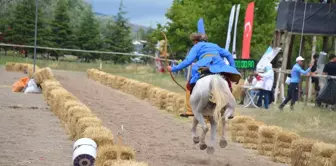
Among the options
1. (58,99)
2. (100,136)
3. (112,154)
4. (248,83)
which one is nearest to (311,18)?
(248,83)

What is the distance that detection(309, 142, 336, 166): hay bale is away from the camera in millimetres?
9992

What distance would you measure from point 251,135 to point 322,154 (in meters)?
4.15

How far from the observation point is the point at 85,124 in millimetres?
11695

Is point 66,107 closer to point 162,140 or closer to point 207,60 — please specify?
point 162,140

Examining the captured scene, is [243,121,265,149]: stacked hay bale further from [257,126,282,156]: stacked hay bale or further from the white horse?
the white horse

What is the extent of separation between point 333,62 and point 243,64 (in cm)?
380

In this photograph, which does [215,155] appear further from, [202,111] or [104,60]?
[104,60]

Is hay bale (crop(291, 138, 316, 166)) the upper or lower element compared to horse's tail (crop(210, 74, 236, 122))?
lower

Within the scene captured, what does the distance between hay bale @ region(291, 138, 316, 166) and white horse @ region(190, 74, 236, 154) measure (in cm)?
125

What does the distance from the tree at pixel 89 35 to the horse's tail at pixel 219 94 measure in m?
62.1

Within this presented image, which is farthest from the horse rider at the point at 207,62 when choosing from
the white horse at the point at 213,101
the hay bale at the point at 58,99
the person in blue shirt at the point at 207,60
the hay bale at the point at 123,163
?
the hay bale at the point at 58,99

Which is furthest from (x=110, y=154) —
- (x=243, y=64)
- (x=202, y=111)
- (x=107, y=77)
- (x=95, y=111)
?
(x=107, y=77)

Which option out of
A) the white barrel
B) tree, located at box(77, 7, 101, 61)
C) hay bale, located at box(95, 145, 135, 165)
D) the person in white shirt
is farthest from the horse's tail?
tree, located at box(77, 7, 101, 61)

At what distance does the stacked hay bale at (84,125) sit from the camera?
29.2ft
